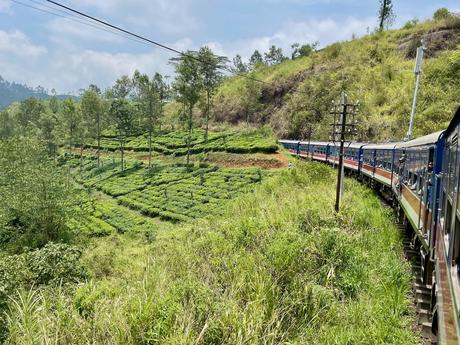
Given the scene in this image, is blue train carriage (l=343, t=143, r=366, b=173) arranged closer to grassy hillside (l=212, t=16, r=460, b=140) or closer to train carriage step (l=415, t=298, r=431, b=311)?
grassy hillside (l=212, t=16, r=460, b=140)

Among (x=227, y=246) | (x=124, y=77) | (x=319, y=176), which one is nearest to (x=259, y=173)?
(x=319, y=176)

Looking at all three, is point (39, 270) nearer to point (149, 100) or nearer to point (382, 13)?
point (149, 100)

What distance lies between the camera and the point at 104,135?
73.2 m

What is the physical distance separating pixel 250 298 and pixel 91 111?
178 feet

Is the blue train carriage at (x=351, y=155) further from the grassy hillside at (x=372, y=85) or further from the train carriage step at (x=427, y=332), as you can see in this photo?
the train carriage step at (x=427, y=332)

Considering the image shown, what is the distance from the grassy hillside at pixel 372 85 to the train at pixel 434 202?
14.7 m

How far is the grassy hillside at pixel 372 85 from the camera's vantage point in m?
34.0

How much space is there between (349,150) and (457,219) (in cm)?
2282

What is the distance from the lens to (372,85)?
41969mm

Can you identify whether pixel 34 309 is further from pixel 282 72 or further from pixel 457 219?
pixel 282 72

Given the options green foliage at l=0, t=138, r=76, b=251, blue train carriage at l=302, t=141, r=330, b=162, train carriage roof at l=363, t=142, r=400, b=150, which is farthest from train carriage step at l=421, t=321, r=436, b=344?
blue train carriage at l=302, t=141, r=330, b=162

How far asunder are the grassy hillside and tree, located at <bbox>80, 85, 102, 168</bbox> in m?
21.2

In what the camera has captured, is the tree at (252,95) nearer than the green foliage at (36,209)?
No

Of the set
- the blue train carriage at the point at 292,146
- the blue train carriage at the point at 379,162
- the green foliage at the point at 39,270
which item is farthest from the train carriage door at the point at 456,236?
the blue train carriage at the point at 292,146
